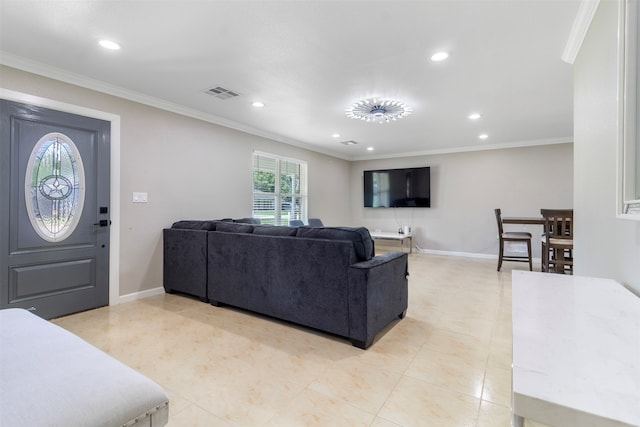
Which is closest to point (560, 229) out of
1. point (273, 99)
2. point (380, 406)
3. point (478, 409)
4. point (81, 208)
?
point (478, 409)

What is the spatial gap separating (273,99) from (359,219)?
15.8 ft

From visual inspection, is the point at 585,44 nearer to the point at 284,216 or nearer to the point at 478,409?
the point at 478,409

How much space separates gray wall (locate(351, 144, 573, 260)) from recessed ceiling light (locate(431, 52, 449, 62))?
4.40 m

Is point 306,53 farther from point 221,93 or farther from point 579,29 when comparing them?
point 579,29

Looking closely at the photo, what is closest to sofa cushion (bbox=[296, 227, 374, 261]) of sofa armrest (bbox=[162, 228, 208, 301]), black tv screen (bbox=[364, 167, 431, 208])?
sofa armrest (bbox=[162, 228, 208, 301])

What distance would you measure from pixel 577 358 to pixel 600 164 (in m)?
1.64

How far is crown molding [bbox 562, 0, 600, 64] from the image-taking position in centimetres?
192

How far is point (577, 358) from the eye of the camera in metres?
0.62

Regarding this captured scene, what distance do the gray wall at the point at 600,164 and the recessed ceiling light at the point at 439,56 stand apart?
942 millimetres

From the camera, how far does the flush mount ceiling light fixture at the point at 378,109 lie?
3645 millimetres

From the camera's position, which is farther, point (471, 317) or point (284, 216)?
point (284, 216)

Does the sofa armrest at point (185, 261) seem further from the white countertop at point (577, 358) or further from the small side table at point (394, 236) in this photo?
the small side table at point (394, 236)

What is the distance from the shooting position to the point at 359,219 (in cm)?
802

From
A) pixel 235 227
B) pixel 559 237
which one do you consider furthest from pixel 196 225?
pixel 559 237
